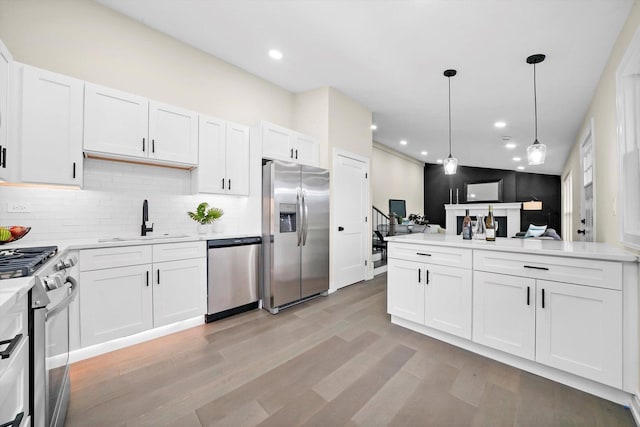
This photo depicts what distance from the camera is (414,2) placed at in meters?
2.28

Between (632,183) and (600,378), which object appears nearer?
(600,378)

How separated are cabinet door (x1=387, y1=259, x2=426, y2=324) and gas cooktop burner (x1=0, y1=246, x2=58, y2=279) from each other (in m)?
2.63

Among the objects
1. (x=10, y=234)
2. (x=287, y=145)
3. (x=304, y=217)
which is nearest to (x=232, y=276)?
(x=304, y=217)

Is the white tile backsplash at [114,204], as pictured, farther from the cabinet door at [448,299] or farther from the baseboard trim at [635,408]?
the baseboard trim at [635,408]

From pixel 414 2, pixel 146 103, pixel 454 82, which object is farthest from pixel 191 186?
pixel 454 82

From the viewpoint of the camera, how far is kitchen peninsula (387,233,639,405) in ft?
5.37

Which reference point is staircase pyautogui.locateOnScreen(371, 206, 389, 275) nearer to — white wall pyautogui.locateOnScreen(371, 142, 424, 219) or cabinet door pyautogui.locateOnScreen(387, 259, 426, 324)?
white wall pyautogui.locateOnScreen(371, 142, 424, 219)

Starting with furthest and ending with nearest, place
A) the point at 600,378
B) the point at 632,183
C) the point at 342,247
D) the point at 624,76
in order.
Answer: the point at 342,247
the point at 624,76
the point at 632,183
the point at 600,378

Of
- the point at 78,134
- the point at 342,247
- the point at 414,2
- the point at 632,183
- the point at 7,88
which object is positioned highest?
the point at 414,2

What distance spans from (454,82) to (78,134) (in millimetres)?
4251

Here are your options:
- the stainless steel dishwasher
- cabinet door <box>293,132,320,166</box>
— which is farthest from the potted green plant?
cabinet door <box>293,132,320,166</box>

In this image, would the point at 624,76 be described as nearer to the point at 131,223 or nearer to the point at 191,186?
the point at 191,186

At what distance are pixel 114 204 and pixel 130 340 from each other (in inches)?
51.7

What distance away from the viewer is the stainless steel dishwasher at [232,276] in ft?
9.23
